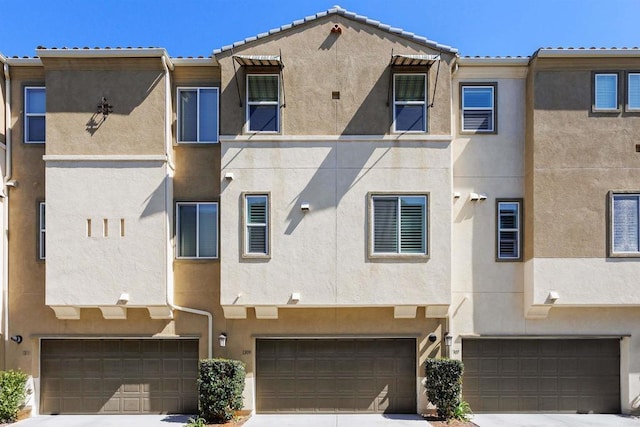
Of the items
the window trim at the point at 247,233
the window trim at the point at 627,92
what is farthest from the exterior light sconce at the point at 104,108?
the window trim at the point at 627,92

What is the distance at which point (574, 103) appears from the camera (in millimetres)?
11633

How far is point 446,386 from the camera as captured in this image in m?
11.1

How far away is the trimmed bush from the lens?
11117 millimetres

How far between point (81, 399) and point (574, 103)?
14161mm

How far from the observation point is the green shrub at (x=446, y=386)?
1112 cm

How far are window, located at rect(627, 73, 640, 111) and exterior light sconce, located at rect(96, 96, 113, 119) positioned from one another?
496 inches

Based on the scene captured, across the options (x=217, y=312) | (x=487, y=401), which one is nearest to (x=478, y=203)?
(x=487, y=401)

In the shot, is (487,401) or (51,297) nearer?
(51,297)

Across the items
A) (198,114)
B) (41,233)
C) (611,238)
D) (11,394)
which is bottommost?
(11,394)

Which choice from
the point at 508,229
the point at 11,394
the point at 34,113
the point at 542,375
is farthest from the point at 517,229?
the point at 11,394

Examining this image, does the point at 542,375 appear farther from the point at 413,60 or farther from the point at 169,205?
the point at 169,205

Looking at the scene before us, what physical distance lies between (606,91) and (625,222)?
3233 millimetres

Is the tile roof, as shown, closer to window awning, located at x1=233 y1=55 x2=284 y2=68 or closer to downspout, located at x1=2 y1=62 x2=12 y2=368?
window awning, located at x1=233 y1=55 x2=284 y2=68

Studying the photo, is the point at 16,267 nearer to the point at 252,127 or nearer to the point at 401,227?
the point at 252,127
